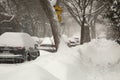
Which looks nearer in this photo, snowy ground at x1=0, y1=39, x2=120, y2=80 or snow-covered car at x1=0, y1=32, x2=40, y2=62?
snowy ground at x1=0, y1=39, x2=120, y2=80

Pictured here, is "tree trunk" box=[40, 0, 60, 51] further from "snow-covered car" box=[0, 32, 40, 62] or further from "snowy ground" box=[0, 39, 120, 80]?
"snow-covered car" box=[0, 32, 40, 62]

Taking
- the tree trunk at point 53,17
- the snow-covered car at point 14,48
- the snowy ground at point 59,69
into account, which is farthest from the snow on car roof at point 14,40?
the snowy ground at point 59,69

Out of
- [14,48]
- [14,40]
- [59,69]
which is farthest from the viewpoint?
[14,40]

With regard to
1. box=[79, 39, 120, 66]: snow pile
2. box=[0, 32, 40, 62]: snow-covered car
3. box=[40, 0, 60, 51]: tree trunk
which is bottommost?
box=[79, 39, 120, 66]: snow pile

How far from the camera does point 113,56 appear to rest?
15.9 metres

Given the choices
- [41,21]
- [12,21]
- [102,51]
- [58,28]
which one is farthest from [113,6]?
[41,21]

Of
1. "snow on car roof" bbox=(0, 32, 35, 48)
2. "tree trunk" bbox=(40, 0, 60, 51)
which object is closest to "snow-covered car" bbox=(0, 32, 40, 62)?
"snow on car roof" bbox=(0, 32, 35, 48)

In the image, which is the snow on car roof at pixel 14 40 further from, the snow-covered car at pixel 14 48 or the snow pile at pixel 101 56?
the snow pile at pixel 101 56

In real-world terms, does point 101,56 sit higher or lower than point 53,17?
lower

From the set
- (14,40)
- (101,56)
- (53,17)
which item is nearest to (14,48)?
(14,40)

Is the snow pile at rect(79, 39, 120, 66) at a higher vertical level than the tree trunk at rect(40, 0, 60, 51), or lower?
lower

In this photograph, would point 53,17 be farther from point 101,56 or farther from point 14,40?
point 101,56

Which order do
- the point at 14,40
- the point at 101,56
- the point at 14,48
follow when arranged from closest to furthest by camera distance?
1. the point at 14,48
2. the point at 14,40
3. the point at 101,56

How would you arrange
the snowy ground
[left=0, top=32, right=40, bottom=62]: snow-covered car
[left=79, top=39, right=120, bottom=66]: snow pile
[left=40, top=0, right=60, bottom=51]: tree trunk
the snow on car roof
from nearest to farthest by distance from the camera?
the snowy ground, [left=0, top=32, right=40, bottom=62]: snow-covered car, the snow on car roof, [left=79, top=39, right=120, bottom=66]: snow pile, [left=40, top=0, right=60, bottom=51]: tree trunk
